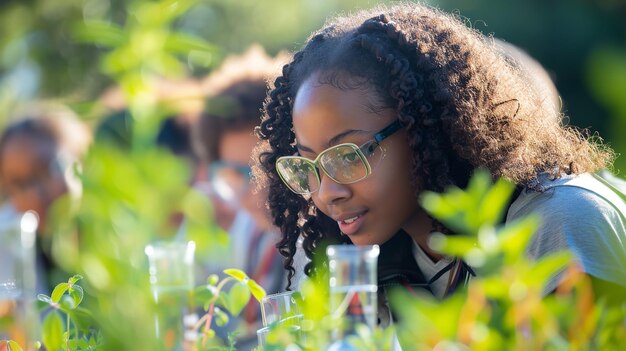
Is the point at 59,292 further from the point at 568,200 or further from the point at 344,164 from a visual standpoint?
the point at 568,200

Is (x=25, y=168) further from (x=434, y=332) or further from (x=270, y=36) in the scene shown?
(x=270, y=36)

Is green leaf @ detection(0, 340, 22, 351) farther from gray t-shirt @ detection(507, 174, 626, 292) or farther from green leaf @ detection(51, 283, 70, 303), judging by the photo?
gray t-shirt @ detection(507, 174, 626, 292)

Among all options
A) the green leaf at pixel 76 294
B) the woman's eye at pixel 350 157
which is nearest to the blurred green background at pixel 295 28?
the woman's eye at pixel 350 157

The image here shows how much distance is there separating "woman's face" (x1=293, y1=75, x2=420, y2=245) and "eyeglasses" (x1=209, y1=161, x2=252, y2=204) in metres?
1.87

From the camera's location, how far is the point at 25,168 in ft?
14.4

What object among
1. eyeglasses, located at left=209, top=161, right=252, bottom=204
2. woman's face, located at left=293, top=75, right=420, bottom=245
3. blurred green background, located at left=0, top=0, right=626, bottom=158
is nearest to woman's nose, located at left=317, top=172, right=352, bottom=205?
woman's face, located at left=293, top=75, right=420, bottom=245

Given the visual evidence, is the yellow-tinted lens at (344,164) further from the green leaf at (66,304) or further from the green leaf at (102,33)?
the green leaf at (102,33)

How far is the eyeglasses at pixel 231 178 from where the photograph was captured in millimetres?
4367

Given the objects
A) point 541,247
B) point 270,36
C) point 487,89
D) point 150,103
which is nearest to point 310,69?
point 487,89

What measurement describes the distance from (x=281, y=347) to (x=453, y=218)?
0.28 metres

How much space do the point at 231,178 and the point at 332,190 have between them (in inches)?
81.0

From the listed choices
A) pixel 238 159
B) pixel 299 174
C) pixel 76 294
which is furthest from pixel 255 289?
pixel 238 159

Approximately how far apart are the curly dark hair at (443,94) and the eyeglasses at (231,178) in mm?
1662

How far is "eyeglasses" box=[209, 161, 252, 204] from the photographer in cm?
437
